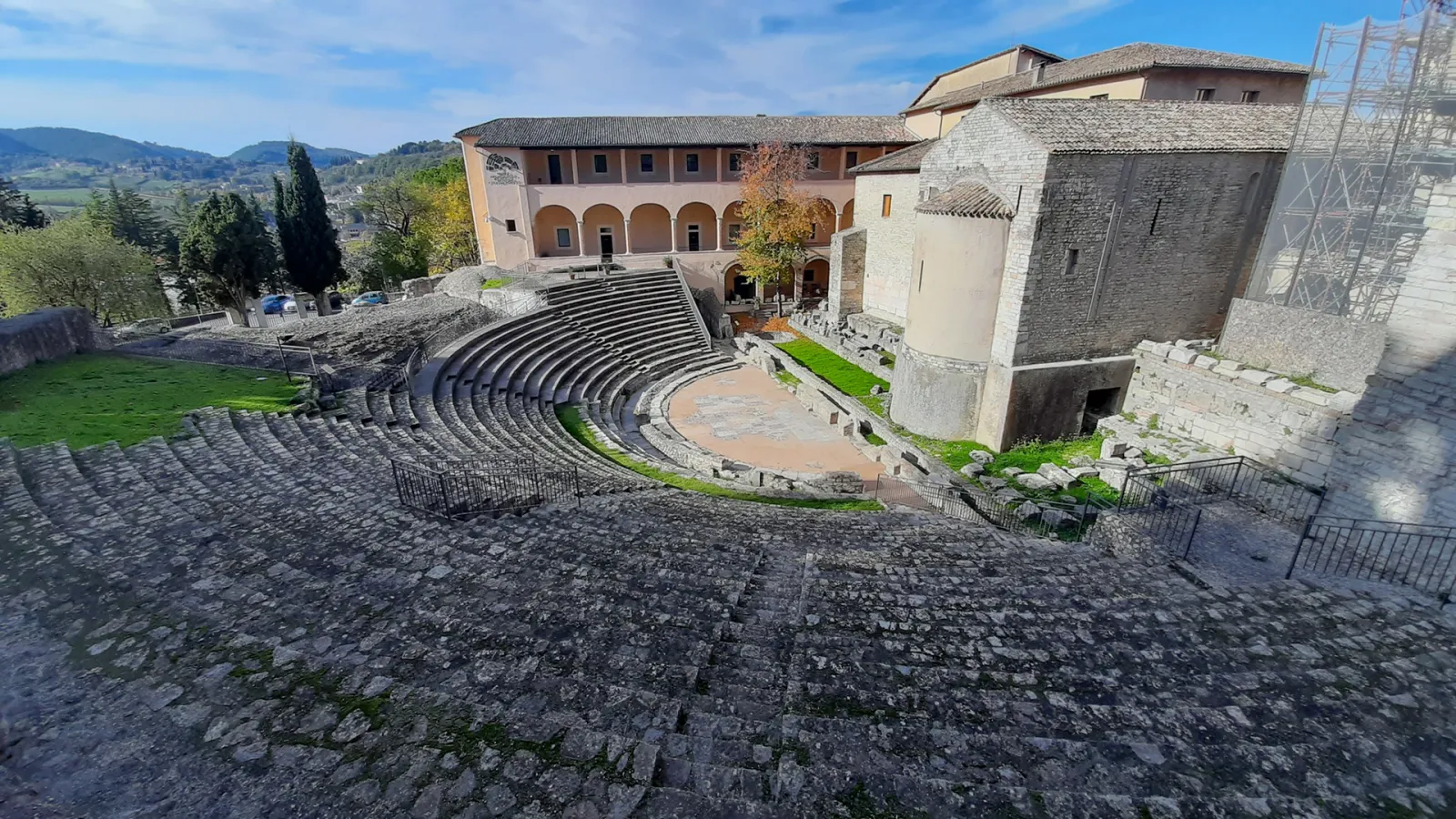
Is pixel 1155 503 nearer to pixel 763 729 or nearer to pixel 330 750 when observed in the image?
pixel 763 729

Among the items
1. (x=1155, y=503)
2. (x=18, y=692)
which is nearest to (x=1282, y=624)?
(x=1155, y=503)

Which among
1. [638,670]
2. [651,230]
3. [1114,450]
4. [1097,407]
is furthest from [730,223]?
[638,670]

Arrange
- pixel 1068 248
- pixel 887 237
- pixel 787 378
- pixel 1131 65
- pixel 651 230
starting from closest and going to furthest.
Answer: pixel 1068 248 → pixel 1131 65 → pixel 787 378 → pixel 887 237 → pixel 651 230

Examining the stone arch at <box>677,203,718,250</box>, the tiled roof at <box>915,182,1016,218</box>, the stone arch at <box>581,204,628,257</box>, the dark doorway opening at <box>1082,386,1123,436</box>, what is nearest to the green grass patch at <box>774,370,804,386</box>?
the tiled roof at <box>915,182,1016,218</box>

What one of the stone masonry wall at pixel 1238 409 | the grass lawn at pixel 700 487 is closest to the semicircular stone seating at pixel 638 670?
the grass lawn at pixel 700 487

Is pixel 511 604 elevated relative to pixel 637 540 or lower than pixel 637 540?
elevated

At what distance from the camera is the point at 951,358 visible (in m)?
16.3

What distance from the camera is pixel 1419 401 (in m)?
8.49

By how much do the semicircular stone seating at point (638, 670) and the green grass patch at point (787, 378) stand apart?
1278cm

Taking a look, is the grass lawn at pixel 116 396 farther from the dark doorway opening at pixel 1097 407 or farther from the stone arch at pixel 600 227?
the stone arch at pixel 600 227

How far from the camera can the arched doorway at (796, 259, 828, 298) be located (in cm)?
3631

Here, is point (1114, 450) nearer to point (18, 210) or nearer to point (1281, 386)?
point (1281, 386)

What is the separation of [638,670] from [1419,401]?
11.4 meters

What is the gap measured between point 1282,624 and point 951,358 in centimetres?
1052
